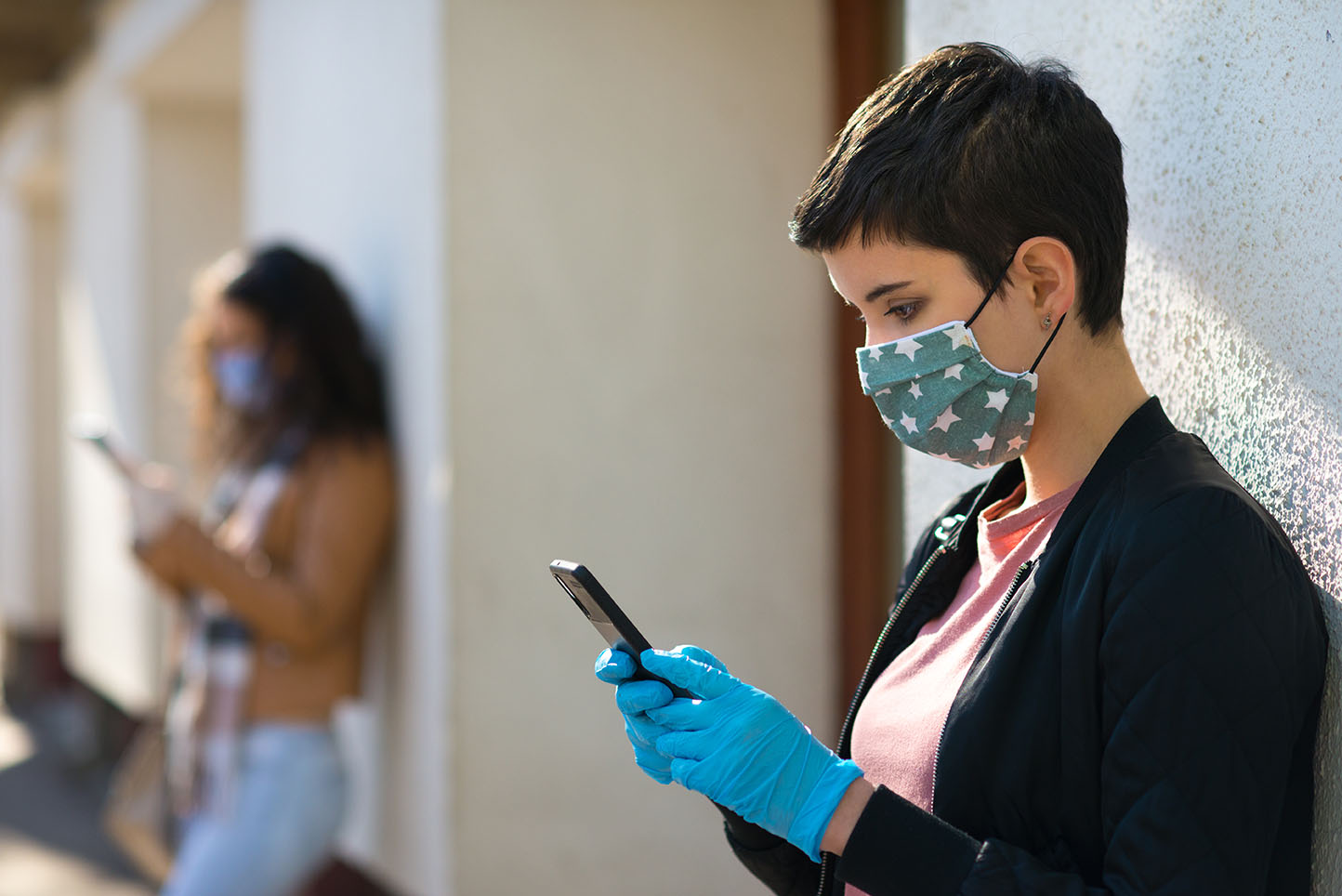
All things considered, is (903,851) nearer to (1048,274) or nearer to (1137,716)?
(1137,716)

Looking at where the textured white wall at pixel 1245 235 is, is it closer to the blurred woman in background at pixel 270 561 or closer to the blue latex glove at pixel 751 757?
the blue latex glove at pixel 751 757

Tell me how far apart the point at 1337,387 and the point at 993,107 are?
0.39 metres

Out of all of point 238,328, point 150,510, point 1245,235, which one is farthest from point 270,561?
point 1245,235

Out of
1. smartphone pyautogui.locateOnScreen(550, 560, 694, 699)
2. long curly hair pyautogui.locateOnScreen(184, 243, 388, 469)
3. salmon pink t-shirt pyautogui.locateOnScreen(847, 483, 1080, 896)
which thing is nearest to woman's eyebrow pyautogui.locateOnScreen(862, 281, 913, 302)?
salmon pink t-shirt pyautogui.locateOnScreen(847, 483, 1080, 896)

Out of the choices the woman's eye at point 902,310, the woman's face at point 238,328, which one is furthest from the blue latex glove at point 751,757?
the woman's face at point 238,328

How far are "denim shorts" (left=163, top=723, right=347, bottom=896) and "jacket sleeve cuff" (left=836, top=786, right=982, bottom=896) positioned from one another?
6.59 feet

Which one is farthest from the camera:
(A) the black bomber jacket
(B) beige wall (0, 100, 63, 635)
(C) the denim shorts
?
(B) beige wall (0, 100, 63, 635)

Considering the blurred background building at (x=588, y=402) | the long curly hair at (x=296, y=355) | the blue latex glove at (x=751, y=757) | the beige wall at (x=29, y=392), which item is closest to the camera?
the blue latex glove at (x=751, y=757)

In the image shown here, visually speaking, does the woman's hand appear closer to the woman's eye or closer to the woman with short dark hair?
the woman with short dark hair

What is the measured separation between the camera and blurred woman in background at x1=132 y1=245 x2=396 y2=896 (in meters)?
2.76

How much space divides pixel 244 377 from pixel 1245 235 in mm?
2362

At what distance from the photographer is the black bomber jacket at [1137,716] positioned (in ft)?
3.15

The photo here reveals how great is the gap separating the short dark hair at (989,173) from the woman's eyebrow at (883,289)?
1.7 inches

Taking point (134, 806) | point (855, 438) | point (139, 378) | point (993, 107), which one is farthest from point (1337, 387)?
point (139, 378)
